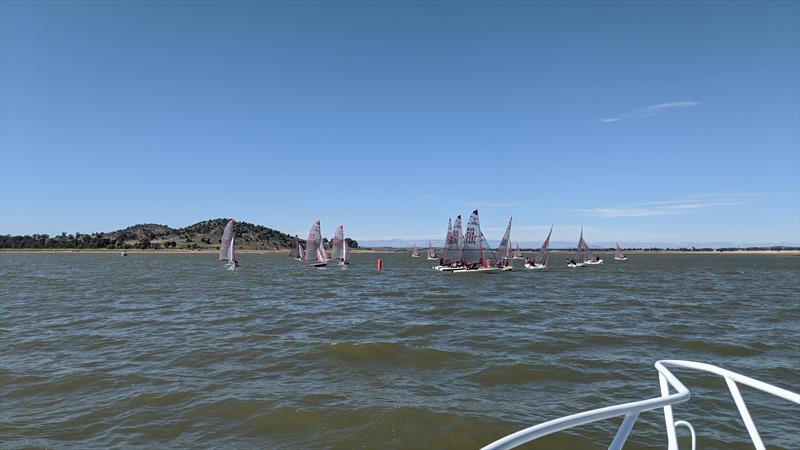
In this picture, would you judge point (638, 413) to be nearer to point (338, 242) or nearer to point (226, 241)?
point (226, 241)

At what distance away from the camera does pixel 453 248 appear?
266 feet

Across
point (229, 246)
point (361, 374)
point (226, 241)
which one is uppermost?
point (226, 241)

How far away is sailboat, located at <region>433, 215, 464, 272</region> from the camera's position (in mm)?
77044

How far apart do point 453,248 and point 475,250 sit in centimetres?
502

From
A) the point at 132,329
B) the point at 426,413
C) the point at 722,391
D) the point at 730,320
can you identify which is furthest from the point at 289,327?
the point at 730,320

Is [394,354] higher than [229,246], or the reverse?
[229,246]

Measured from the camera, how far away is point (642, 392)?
1220 cm

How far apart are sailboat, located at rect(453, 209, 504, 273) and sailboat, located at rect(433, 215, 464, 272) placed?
59.7 inches

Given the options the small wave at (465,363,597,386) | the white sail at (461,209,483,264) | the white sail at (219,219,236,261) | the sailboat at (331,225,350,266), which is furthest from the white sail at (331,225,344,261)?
the small wave at (465,363,597,386)

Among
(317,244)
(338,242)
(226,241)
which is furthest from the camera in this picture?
(338,242)

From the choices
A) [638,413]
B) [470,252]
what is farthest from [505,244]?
[638,413]

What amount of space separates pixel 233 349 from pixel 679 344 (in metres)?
17.5

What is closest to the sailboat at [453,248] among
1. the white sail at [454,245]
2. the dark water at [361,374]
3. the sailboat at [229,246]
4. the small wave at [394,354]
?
the white sail at [454,245]

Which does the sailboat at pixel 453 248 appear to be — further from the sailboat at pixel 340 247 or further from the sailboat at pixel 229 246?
the sailboat at pixel 229 246
